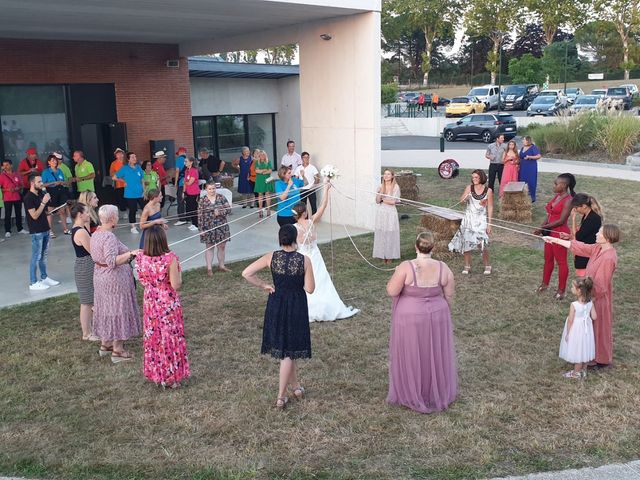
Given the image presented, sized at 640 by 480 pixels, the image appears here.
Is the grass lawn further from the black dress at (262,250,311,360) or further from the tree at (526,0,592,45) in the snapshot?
the tree at (526,0,592,45)

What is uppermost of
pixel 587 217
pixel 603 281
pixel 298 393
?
pixel 587 217

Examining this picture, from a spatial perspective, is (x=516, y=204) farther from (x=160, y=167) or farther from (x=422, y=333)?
(x=422, y=333)

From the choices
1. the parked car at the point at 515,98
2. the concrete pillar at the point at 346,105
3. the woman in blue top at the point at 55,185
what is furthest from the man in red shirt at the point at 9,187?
the parked car at the point at 515,98

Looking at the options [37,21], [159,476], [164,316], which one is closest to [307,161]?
[37,21]

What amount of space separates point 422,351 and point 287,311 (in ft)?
3.96

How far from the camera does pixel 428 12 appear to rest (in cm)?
6744

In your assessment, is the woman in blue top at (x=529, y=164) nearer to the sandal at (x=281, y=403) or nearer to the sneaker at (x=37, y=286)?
the sneaker at (x=37, y=286)

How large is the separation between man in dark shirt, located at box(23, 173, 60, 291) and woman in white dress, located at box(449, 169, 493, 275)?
6.01m

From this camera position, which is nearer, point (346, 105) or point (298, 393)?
point (298, 393)

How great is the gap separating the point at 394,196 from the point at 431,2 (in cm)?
6145

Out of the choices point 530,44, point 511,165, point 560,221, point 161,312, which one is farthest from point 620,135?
point 530,44

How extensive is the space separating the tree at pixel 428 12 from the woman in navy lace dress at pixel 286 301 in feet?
215

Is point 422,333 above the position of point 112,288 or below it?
below

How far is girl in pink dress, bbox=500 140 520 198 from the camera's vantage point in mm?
14734
